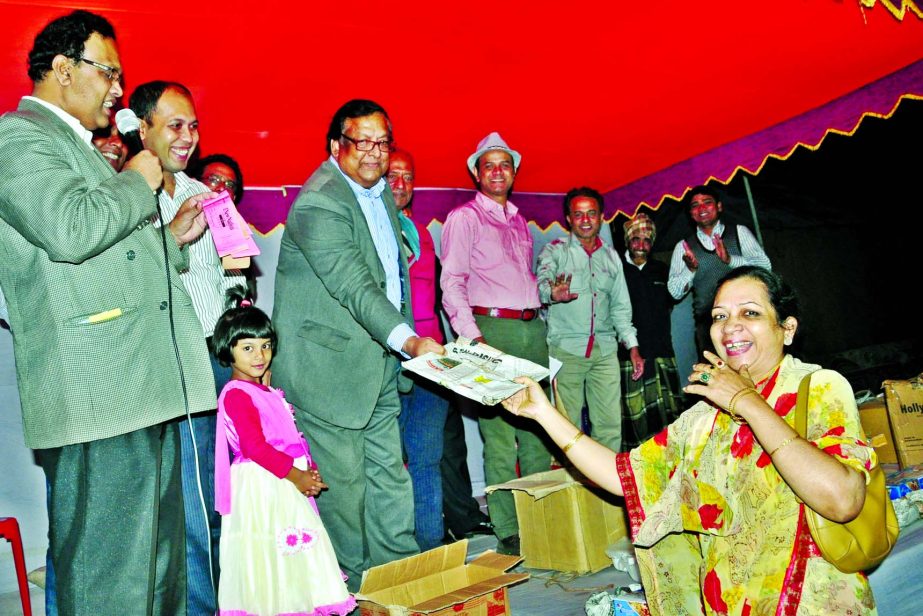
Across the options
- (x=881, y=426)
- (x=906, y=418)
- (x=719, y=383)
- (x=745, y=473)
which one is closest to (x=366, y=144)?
(x=719, y=383)

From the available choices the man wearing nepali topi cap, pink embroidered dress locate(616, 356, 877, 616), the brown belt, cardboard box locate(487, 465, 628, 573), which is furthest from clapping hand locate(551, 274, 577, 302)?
pink embroidered dress locate(616, 356, 877, 616)

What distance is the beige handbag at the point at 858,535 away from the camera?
1729 mm

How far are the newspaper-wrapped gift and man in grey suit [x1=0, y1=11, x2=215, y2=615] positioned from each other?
67 centimetres

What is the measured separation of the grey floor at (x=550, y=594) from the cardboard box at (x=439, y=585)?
255 millimetres

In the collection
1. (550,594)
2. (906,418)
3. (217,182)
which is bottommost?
(550,594)

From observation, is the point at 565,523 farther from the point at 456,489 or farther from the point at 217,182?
the point at 217,182

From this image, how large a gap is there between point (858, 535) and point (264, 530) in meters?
1.98

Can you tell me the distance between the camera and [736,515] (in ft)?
6.36

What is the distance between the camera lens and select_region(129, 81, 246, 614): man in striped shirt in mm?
2756

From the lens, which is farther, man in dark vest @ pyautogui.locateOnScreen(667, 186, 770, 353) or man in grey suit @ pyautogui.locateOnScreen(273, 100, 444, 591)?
man in dark vest @ pyautogui.locateOnScreen(667, 186, 770, 353)

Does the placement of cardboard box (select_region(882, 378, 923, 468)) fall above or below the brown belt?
below

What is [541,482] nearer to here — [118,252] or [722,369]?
[722,369]

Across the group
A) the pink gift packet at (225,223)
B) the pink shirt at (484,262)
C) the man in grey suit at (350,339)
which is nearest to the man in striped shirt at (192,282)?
the pink gift packet at (225,223)

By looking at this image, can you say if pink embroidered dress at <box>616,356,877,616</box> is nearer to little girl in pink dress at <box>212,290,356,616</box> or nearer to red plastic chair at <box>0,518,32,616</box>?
little girl in pink dress at <box>212,290,356,616</box>
